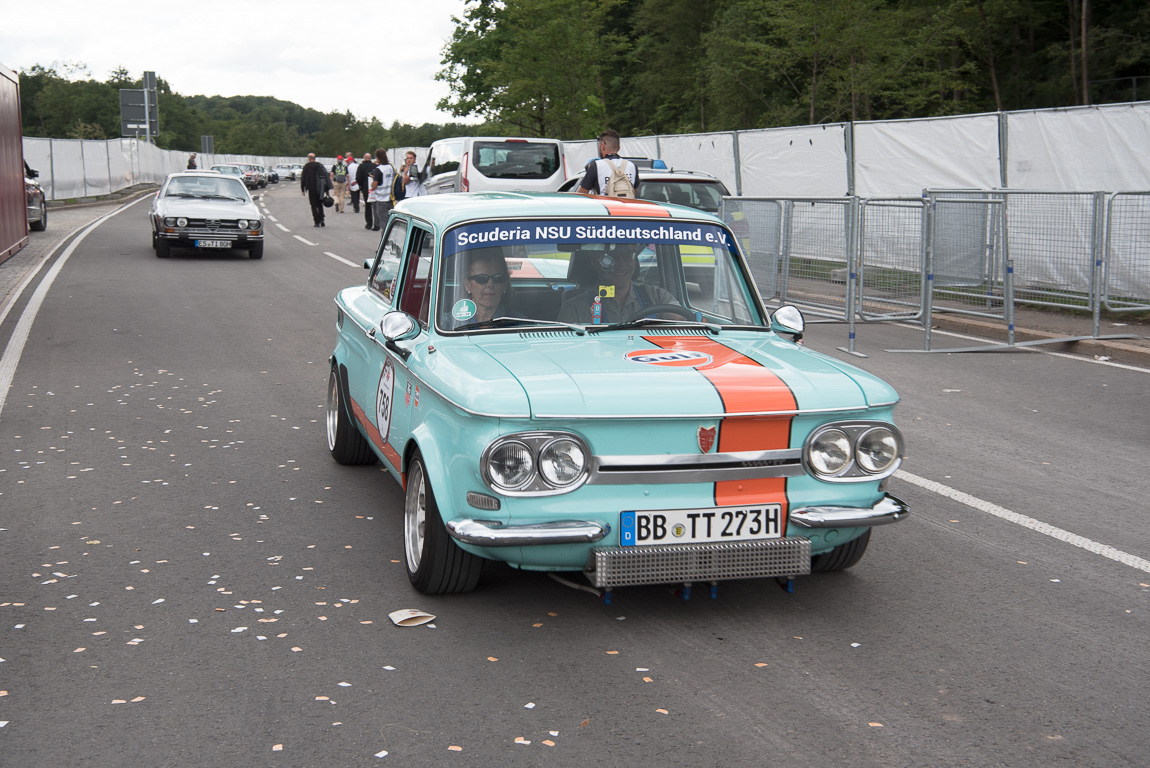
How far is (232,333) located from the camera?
11.9 m

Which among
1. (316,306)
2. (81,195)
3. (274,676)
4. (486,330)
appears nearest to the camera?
(274,676)

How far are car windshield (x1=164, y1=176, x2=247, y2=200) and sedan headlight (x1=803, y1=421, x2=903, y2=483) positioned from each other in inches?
728

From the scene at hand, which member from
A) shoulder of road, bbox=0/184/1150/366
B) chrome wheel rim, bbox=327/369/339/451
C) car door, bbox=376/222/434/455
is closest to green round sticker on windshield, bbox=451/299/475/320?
car door, bbox=376/222/434/455

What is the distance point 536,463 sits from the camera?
402cm

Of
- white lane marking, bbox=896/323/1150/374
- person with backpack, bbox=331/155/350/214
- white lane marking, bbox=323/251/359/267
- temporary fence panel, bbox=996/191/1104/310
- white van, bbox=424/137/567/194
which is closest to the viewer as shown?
white lane marking, bbox=896/323/1150/374

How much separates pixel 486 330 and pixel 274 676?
1.74m

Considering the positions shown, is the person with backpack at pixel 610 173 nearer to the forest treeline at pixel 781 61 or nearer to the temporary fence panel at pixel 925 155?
the temporary fence panel at pixel 925 155

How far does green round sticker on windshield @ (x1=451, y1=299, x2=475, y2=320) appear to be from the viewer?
4.95m

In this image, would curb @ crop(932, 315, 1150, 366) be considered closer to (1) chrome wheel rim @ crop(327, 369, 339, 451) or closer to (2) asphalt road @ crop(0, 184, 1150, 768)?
(2) asphalt road @ crop(0, 184, 1150, 768)

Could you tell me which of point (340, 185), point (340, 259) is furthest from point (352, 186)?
point (340, 259)

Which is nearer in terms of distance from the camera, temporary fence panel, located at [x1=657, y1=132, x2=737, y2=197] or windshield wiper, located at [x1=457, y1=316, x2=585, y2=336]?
windshield wiper, located at [x1=457, y1=316, x2=585, y2=336]

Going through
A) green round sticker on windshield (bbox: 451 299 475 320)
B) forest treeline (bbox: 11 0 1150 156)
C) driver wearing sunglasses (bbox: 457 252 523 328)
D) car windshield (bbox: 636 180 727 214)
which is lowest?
green round sticker on windshield (bbox: 451 299 475 320)

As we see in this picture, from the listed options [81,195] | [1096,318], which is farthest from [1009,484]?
[81,195]

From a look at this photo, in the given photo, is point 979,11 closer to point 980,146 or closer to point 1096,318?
point 980,146
